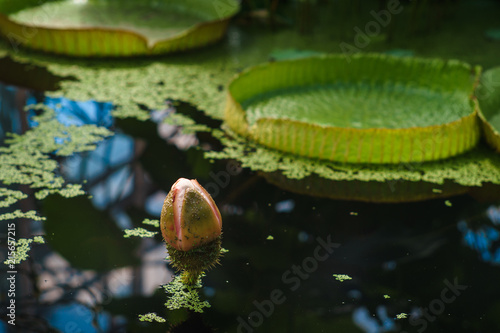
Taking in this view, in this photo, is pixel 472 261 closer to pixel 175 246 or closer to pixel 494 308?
pixel 494 308

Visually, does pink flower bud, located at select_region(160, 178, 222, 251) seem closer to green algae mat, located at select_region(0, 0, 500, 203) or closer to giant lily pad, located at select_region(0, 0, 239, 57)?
green algae mat, located at select_region(0, 0, 500, 203)

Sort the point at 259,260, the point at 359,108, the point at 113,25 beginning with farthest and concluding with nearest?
the point at 113,25 → the point at 359,108 → the point at 259,260

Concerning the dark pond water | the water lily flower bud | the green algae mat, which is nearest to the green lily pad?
the green algae mat

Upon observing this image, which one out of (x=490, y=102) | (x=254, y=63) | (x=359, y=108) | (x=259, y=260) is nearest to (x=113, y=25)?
(x=254, y=63)

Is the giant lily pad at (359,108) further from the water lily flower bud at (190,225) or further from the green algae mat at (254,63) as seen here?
the water lily flower bud at (190,225)

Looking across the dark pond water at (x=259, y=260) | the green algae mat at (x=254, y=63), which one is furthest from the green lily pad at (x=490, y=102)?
the dark pond water at (x=259, y=260)

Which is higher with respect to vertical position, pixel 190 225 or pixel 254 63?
pixel 190 225

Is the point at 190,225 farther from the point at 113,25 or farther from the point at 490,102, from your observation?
the point at 113,25

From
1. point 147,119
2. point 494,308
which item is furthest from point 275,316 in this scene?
point 147,119
